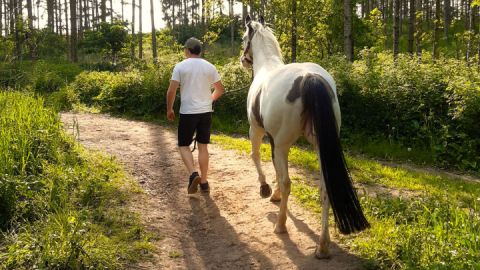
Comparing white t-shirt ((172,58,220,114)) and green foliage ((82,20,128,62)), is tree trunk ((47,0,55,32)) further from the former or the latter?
white t-shirt ((172,58,220,114))

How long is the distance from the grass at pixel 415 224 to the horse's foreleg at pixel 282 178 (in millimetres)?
604

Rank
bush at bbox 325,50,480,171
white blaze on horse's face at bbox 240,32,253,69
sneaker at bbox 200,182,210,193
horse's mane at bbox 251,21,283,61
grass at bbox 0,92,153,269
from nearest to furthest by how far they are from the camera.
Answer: grass at bbox 0,92,153,269
horse's mane at bbox 251,21,283,61
sneaker at bbox 200,182,210,193
white blaze on horse's face at bbox 240,32,253,69
bush at bbox 325,50,480,171

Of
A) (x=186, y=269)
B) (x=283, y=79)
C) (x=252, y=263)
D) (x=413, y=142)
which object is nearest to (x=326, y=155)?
(x=283, y=79)

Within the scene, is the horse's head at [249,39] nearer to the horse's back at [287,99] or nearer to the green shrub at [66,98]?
the horse's back at [287,99]

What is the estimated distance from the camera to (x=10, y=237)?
13.1ft

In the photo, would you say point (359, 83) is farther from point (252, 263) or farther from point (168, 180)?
point (252, 263)

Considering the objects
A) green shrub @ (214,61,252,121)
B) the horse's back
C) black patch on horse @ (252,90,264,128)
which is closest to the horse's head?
black patch on horse @ (252,90,264,128)

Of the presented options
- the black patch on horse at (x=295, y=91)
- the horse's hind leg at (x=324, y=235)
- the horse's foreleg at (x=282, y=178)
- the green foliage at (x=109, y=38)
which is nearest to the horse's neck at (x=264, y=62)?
the black patch on horse at (x=295, y=91)

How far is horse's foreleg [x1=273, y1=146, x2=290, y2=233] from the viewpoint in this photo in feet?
14.1

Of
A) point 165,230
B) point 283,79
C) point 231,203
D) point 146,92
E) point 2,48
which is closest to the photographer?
point 283,79

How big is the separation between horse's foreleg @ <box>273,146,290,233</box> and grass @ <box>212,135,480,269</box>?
60cm

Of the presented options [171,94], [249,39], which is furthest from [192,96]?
[249,39]

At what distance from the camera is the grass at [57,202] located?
11.9 ft

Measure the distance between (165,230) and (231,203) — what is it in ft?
3.63
